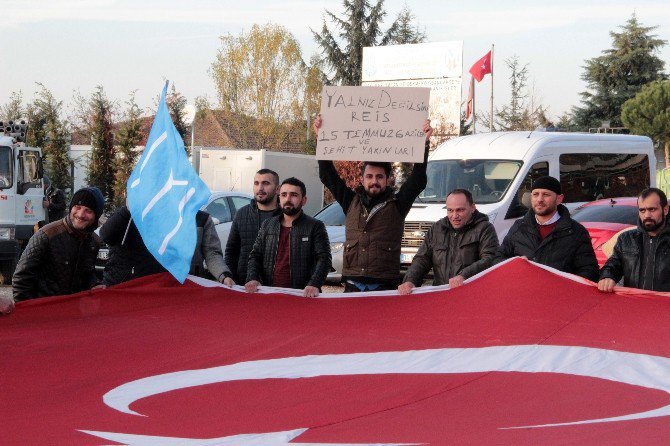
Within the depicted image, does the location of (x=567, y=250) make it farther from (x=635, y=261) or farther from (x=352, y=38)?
(x=352, y=38)

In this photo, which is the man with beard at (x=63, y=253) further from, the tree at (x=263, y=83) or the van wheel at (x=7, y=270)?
the tree at (x=263, y=83)

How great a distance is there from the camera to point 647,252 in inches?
311

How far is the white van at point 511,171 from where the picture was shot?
17797 mm

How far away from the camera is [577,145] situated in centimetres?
1914

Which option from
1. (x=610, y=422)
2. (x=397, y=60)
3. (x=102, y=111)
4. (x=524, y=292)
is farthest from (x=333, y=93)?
(x=397, y=60)

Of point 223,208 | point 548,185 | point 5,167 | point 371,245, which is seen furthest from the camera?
point 5,167

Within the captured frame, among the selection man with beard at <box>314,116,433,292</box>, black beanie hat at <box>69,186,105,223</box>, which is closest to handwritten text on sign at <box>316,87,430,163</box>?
man with beard at <box>314,116,433,292</box>

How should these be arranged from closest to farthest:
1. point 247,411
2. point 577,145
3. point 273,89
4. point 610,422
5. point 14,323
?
point 610,422 → point 247,411 → point 14,323 → point 577,145 → point 273,89

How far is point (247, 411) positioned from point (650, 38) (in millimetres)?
70313

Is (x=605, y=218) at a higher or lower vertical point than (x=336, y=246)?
higher

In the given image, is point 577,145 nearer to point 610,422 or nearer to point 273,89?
point 610,422

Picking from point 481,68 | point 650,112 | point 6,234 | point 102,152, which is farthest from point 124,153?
point 650,112

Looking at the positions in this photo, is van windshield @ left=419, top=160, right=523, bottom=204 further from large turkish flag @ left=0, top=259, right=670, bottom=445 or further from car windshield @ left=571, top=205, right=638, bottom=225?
large turkish flag @ left=0, top=259, right=670, bottom=445

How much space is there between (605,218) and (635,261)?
354 inches
